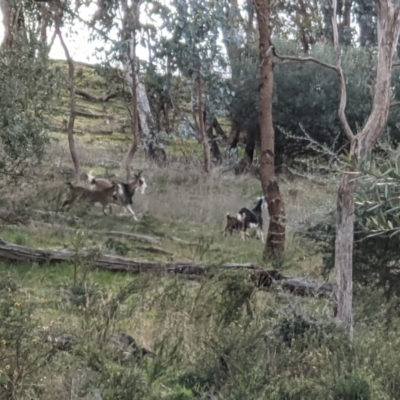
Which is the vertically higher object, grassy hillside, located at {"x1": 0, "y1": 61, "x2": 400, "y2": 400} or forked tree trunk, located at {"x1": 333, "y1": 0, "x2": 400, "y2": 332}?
forked tree trunk, located at {"x1": 333, "y1": 0, "x2": 400, "y2": 332}

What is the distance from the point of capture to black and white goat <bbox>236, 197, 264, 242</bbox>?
48.6ft

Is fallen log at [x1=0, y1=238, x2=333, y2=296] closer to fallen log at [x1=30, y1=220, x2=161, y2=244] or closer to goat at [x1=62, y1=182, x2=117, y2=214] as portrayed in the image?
fallen log at [x1=30, y1=220, x2=161, y2=244]

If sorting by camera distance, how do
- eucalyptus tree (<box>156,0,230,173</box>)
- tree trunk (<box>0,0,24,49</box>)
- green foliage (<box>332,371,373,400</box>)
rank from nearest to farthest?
green foliage (<box>332,371,373,400</box>) < eucalyptus tree (<box>156,0,230,173</box>) < tree trunk (<box>0,0,24,49</box>)

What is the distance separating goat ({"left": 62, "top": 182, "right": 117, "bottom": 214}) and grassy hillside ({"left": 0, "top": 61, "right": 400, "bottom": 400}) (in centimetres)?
168

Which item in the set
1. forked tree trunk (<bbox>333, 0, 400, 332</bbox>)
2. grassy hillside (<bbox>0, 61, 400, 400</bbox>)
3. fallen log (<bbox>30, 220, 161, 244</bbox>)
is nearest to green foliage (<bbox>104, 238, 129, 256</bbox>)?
grassy hillside (<bbox>0, 61, 400, 400</bbox>)

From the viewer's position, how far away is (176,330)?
6.94 metres

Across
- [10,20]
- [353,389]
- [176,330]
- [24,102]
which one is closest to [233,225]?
[24,102]

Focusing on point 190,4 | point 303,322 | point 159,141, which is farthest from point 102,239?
point 159,141

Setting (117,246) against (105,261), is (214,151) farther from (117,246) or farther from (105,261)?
(105,261)

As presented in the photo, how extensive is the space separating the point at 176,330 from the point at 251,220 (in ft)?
27.0

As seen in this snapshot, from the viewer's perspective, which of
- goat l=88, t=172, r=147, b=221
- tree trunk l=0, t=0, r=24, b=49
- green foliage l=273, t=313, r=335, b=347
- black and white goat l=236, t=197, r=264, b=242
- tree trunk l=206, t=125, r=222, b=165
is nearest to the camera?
green foliage l=273, t=313, r=335, b=347

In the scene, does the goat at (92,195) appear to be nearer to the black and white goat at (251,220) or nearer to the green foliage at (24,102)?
the black and white goat at (251,220)

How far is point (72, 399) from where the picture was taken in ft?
14.9

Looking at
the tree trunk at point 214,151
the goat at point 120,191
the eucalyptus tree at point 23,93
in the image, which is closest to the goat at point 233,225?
the goat at point 120,191
